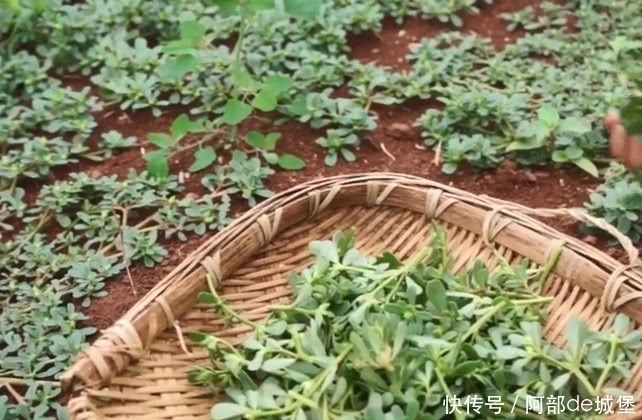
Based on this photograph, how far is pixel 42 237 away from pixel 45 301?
0.12 m

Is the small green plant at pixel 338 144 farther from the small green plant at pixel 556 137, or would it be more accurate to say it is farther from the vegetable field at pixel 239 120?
the small green plant at pixel 556 137

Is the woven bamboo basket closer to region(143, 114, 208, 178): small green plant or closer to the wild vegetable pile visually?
the wild vegetable pile

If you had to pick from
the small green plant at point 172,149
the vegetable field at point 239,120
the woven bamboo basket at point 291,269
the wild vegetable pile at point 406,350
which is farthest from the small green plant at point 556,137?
the small green plant at point 172,149

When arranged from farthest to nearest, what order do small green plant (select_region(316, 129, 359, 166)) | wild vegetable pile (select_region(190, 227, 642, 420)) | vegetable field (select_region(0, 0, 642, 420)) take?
small green plant (select_region(316, 129, 359, 166)) < vegetable field (select_region(0, 0, 642, 420)) < wild vegetable pile (select_region(190, 227, 642, 420))

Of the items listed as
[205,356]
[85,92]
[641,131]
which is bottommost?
[205,356]

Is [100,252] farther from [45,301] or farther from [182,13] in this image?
[182,13]

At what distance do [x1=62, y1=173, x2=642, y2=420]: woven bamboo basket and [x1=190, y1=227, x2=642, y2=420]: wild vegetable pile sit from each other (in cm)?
2

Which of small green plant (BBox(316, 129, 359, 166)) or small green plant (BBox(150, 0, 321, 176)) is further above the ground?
small green plant (BBox(150, 0, 321, 176))

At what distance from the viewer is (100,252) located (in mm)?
1259

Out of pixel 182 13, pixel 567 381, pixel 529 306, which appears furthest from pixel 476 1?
pixel 567 381

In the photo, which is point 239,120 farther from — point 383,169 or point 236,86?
point 383,169

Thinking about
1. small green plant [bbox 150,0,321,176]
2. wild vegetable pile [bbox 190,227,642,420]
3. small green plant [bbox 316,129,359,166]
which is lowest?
wild vegetable pile [bbox 190,227,642,420]

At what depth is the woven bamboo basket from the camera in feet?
3.35

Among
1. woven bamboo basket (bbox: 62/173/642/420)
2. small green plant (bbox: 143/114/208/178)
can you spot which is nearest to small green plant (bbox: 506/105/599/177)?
woven bamboo basket (bbox: 62/173/642/420)
